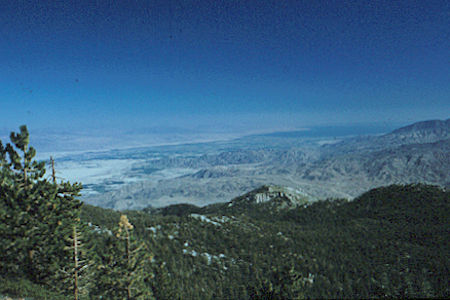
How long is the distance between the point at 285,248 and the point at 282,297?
76.3 feet

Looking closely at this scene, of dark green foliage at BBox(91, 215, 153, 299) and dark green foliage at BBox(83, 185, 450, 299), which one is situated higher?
dark green foliage at BBox(91, 215, 153, 299)

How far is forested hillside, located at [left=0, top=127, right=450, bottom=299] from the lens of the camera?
522 inches

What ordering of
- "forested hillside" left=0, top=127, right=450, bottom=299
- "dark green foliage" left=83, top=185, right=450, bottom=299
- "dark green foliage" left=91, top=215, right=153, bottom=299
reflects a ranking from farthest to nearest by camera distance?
"dark green foliage" left=83, top=185, right=450, bottom=299 < "forested hillside" left=0, top=127, right=450, bottom=299 < "dark green foliage" left=91, top=215, right=153, bottom=299

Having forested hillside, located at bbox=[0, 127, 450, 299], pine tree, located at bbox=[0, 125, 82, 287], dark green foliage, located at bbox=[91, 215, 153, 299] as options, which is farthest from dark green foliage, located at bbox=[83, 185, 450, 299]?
pine tree, located at bbox=[0, 125, 82, 287]

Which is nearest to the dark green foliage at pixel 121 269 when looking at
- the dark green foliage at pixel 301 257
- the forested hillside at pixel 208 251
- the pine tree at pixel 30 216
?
the forested hillside at pixel 208 251

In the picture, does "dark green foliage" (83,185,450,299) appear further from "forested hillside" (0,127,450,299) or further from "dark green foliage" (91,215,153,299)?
"dark green foliage" (91,215,153,299)

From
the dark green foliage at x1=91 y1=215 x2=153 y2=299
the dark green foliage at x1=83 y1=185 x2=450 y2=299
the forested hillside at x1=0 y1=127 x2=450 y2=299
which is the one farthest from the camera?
the dark green foliage at x1=83 y1=185 x2=450 y2=299

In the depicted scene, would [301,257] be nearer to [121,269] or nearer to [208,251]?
[208,251]

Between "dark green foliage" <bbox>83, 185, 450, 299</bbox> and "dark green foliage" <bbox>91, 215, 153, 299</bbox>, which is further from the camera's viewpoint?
"dark green foliage" <bbox>83, 185, 450, 299</bbox>

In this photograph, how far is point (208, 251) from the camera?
3169 cm

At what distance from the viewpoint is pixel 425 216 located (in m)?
48.2

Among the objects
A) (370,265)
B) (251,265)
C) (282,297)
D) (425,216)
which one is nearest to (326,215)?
(425,216)

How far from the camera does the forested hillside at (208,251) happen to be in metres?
13.2

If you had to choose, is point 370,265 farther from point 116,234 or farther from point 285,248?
point 116,234
